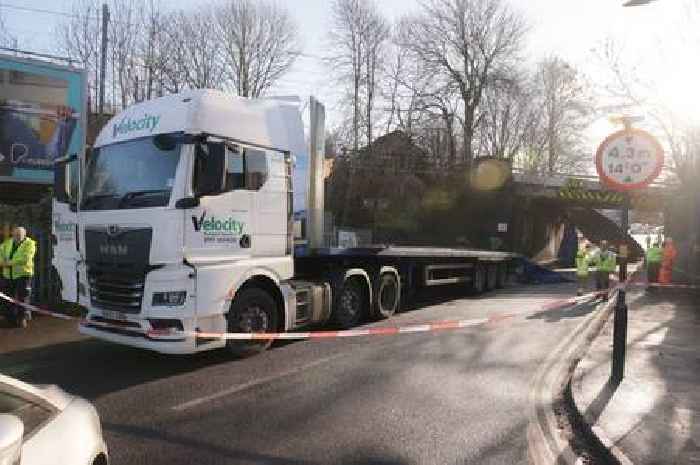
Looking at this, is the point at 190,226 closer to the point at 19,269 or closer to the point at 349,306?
the point at 349,306

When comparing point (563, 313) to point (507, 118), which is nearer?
point (563, 313)

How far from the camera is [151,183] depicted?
299 inches

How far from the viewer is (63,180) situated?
8.62 meters

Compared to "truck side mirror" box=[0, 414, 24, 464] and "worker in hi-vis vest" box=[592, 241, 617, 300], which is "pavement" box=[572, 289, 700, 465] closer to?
"truck side mirror" box=[0, 414, 24, 464]

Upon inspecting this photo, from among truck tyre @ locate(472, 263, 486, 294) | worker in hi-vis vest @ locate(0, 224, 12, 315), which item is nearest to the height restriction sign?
worker in hi-vis vest @ locate(0, 224, 12, 315)

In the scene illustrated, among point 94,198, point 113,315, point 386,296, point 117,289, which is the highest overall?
point 94,198

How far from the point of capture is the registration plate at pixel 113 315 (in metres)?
7.54

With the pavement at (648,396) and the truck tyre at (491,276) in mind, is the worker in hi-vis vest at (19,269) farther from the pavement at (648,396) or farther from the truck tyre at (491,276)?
the truck tyre at (491,276)

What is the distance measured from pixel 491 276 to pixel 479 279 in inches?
51.1

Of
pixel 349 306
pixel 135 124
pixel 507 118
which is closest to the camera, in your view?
pixel 135 124

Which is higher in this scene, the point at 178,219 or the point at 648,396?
the point at 178,219

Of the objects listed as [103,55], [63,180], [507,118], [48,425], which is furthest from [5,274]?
[507,118]

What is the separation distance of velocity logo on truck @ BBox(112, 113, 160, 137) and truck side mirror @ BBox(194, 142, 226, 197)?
3.01 feet

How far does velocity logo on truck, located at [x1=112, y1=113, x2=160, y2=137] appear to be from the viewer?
801 centimetres
